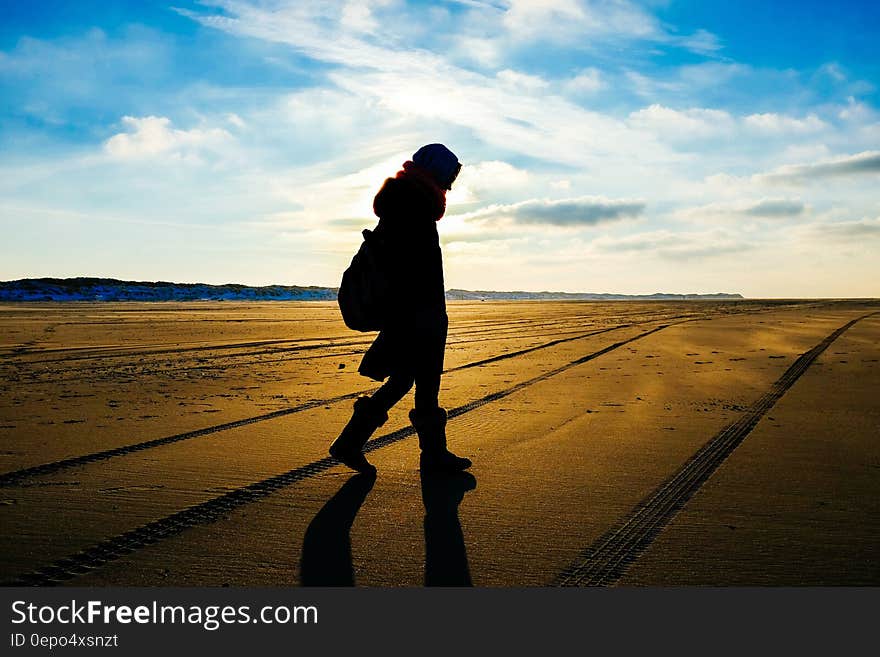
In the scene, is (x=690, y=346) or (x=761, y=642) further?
(x=690, y=346)

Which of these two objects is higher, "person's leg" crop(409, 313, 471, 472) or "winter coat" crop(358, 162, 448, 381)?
"winter coat" crop(358, 162, 448, 381)

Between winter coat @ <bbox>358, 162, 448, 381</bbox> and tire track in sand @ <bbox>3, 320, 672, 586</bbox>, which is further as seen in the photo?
winter coat @ <bbox>358, 162, 448, 381</bbox>

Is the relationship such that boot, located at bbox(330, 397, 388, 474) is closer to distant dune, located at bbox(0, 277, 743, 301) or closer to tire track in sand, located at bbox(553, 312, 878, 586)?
tire track in sand, located at bbox(553, 312, 878, 586)

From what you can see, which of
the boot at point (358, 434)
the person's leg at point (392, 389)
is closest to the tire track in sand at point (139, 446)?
the boot at point (358, 434)

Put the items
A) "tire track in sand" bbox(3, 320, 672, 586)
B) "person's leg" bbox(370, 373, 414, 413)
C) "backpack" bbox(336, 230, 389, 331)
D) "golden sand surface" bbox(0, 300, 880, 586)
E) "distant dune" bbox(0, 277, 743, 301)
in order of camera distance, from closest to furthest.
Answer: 1. "tire track in sand" bbox(3, 320, 672, 586)
2. "golden sand surface" bbox(0, 300, 880, 586)
3. "backpack" bbox(336, 230, 389, 331)
4. "person's leg" bbox(370, 373, 414, 413)
5. "distant dune" bbox(0, 277, 743, 301)

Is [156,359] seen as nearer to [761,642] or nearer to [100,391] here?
[100,391]

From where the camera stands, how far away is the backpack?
3.67 meters

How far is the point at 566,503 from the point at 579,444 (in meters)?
1.30

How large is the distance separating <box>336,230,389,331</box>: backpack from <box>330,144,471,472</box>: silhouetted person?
0.04m

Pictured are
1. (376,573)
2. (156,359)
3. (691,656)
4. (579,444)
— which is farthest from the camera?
(156,359)

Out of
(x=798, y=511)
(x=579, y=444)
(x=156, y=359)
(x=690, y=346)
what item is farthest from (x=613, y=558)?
(x=690, y=346)

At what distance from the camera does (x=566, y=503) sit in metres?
Answer: 3.43

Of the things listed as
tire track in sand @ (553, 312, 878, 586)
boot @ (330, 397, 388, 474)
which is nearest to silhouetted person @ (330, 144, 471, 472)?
boot @ (330, 397, 388, 474)

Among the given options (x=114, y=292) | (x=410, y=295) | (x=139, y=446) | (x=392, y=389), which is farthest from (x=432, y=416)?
(x=114, y=292)
